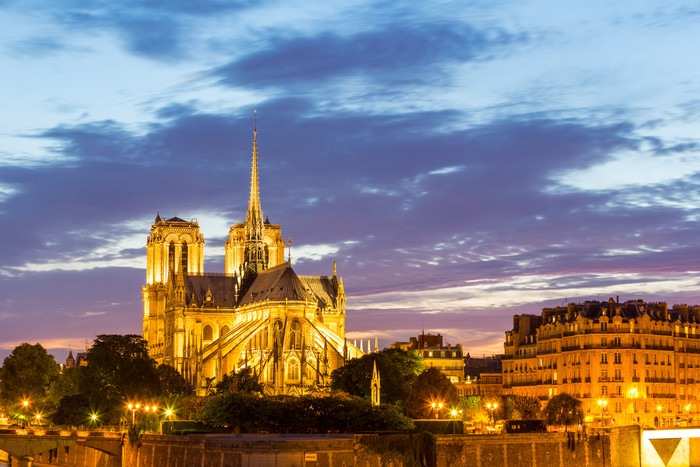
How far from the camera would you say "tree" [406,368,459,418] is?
102 meters

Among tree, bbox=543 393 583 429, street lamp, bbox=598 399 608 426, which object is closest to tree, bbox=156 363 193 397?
tree, bbox=543 393 583 429

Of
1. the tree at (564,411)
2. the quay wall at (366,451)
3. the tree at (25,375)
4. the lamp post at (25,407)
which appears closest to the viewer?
the quay wall at (366,451)

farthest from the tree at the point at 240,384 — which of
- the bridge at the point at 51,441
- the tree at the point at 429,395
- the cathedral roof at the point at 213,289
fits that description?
the cathedral roof at the point at 213,289

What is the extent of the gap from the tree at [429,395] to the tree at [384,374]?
8.51 ft

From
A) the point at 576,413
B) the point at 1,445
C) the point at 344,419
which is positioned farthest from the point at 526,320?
the point at 1,445

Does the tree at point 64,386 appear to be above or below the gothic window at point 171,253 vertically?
below

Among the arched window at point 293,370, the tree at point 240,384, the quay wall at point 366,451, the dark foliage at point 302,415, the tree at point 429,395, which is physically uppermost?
the arched window at point 293,370

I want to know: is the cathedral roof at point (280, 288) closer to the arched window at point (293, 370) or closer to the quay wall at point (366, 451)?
the arched window at point (293, 370)

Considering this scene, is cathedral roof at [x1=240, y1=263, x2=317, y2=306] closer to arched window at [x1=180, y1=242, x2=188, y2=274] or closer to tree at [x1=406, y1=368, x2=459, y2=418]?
arched window at [x1=180, y1=242, x2=188, y2=274]

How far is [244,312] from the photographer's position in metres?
150

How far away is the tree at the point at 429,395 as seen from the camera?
102m

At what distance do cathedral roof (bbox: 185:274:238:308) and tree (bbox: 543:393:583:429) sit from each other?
229 ft

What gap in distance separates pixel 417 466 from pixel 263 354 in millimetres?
61221

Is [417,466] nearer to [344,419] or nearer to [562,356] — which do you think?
[344,419]
